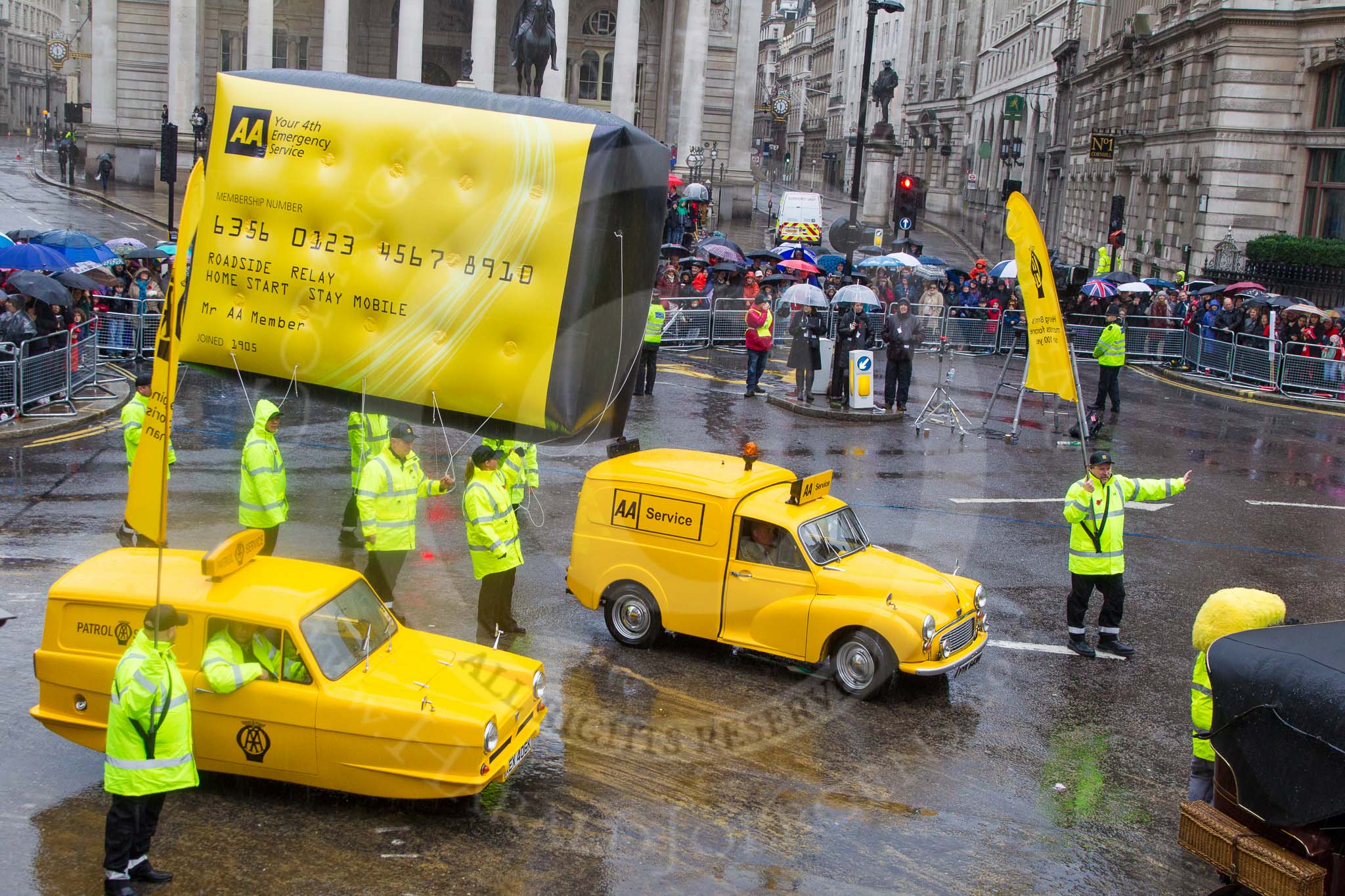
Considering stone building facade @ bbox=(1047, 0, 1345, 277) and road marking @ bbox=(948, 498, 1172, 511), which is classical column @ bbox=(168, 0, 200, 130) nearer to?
stone building facade @ bbox=(1047, 0, 1345, 277)

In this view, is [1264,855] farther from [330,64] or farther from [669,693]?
[330,64]

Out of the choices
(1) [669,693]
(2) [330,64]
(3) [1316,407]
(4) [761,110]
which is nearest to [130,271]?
(1) [669,693]

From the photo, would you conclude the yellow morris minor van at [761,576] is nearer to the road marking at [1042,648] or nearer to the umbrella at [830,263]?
the road marking at [1042,648]

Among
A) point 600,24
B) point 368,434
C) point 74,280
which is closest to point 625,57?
point 600,24

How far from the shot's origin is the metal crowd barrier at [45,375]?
18391 mm

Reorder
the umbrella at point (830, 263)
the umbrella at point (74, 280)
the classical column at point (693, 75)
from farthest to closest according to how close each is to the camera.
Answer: the classical column at point (693, 75) → the umbrella at point (830, 263) → the umbrella at point (74, 280)

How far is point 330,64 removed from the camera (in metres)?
54.8

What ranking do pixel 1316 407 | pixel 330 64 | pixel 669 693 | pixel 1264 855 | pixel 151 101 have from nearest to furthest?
1. pixel 1264 855
2. pixel 669 693
3. pixel 1316 407
4. pixel 330 64
5. pixel 151 101

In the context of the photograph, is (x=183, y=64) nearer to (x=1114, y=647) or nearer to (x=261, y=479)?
(x=261, y=479)

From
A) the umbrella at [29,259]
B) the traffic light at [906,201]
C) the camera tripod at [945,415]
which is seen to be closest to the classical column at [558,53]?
the traffic light at [906,201]

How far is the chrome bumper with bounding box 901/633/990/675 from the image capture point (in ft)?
32.6

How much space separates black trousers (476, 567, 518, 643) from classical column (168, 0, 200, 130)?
51539mm

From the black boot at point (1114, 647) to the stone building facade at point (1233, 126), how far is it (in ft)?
103

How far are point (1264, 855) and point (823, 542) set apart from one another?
4694 millimetres
